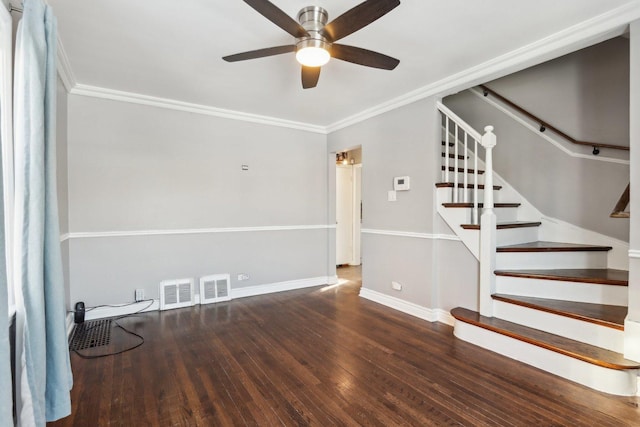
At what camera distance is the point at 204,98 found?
370 centimetres

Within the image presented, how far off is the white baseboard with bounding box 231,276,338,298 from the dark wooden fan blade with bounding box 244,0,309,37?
331 cm

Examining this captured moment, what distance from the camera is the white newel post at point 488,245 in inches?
115

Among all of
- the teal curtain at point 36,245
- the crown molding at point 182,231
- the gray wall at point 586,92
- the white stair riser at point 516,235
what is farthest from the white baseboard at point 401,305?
the teal curtain at point 36,245

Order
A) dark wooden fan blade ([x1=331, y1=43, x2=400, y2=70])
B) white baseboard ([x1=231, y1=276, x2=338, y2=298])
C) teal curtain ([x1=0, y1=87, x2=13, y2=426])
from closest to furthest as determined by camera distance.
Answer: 1. teal curtain ([x1=0, y1=87, x2=13, y2=426])
2. dark wooden fan blade ([x1=331, y1=43, x2=400, y2=70])
3. white baseboard ([x1=231, y1=276, x2=338, y2=298])

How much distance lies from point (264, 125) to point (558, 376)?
413cm

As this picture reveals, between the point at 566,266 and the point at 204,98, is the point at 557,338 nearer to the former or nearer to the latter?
the point at 566,266

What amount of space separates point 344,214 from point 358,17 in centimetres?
493

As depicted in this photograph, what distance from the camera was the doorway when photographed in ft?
21.4

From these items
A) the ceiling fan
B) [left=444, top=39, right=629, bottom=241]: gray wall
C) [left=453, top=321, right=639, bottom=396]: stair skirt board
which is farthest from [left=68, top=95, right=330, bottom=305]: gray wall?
[left=453, top=321, right=639, bottom=396]: stair skirt board

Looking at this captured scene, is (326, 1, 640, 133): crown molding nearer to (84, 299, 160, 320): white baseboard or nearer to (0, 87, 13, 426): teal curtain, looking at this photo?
(0, 87, 13, 426): teal curtain

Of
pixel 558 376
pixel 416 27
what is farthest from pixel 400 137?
pixel 558 376

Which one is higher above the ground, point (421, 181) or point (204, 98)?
point (204, 98)

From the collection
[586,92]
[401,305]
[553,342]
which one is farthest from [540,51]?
[401,305]

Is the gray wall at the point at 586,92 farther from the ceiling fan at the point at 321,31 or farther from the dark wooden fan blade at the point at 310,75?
the dark wooden fan blade at the point at 310,75
